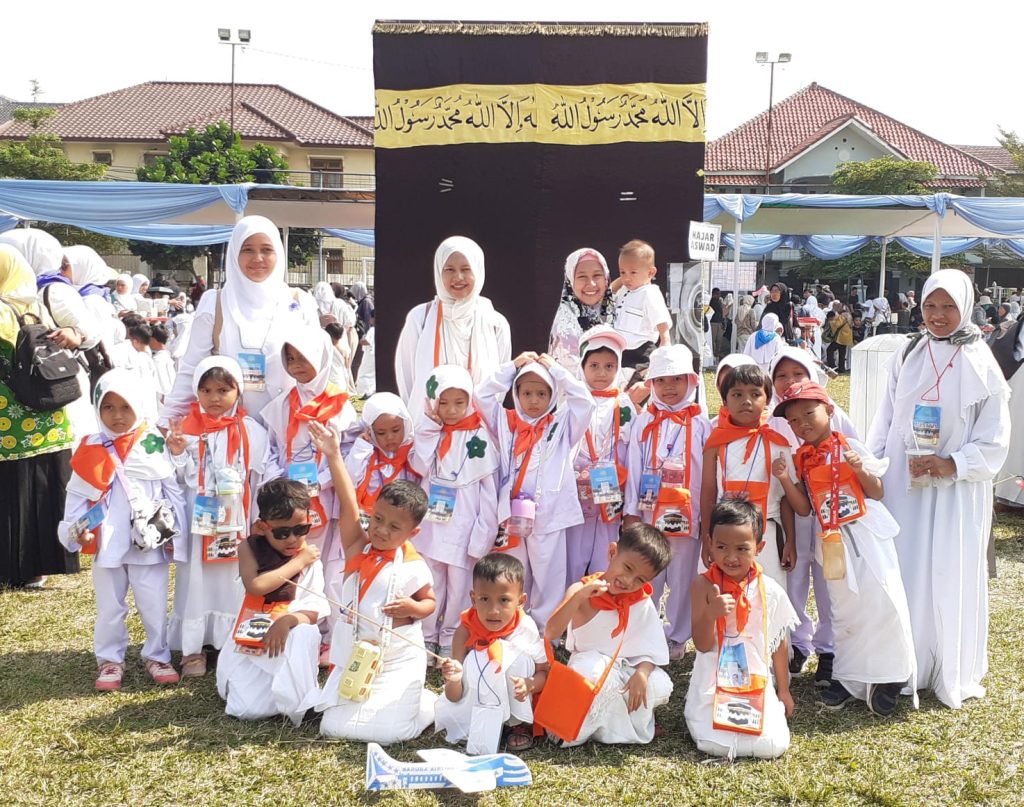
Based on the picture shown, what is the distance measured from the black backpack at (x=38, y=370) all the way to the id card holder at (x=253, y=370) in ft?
4.18

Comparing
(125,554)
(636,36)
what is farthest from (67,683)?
(636,36)

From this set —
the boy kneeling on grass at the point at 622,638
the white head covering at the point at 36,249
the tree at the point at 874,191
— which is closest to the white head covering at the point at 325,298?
the white head covering at the point at 36,249

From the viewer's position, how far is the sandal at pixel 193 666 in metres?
4.09

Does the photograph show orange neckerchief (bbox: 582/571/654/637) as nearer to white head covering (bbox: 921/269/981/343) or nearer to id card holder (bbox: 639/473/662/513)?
id card holder (bbox: 639/473/662/513)

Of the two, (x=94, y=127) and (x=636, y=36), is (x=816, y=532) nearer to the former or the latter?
(x=636, y=36)

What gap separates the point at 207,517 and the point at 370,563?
816 mm

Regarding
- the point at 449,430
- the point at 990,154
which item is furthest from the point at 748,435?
the point at 990,154

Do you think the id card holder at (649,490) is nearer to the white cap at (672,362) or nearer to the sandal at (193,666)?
the white cap at (672,362)

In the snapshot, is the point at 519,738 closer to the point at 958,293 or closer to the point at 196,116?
the point at 958,293

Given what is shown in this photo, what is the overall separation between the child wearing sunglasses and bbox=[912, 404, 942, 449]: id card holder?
8.28 ft

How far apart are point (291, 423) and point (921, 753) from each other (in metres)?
2.83

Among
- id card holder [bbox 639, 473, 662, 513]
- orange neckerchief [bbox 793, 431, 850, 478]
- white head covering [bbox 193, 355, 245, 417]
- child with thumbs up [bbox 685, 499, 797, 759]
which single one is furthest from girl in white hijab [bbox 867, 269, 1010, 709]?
white head covering [bbox 193, 355, 245, 417]

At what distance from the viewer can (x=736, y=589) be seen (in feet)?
11.5

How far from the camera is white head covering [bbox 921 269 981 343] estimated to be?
3916mm
